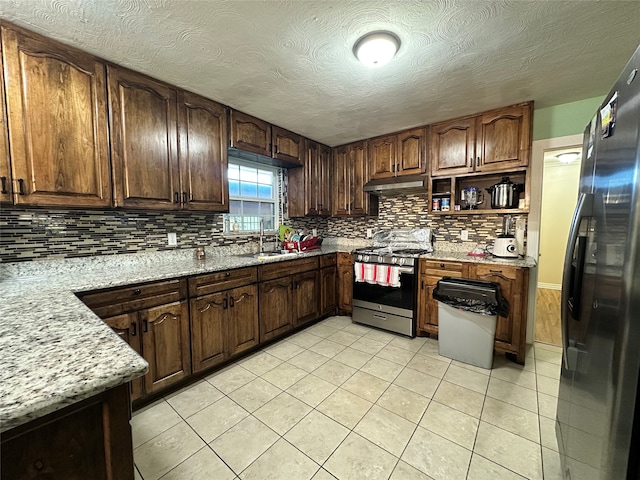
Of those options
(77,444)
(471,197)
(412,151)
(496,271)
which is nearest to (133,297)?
(77,444)

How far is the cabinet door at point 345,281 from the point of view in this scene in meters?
3.28

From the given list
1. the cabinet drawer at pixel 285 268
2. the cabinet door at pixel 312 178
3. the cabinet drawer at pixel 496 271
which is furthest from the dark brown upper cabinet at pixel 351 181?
the cabinet drawer at pixel 496 271

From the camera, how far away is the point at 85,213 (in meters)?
1.91

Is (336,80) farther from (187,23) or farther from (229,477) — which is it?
(229,477)

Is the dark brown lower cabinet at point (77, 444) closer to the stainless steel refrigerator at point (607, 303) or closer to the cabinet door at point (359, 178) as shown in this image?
the stainless steel refrigerator at point (607, 303)

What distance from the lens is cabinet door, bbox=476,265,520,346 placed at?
2248 mm

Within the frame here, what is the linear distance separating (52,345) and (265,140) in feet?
8.00

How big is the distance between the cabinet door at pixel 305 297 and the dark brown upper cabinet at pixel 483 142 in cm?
178

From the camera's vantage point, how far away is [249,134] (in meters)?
2.62

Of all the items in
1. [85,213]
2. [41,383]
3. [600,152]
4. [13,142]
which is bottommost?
[41,383]

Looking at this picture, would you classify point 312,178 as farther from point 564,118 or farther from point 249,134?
point 564,118

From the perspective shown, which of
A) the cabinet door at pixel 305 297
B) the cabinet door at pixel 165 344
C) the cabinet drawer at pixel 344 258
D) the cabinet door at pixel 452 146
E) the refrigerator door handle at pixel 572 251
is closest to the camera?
the refrigerator door handle at pixel 572 251

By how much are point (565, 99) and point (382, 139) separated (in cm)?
165

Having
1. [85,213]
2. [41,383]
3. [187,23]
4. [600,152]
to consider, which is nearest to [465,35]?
[600,152]
